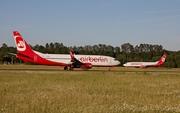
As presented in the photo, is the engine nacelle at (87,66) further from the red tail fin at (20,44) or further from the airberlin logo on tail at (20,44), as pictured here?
the airberlin logo on tail at (20,44)

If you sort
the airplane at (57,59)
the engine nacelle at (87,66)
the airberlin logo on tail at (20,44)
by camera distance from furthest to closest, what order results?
the engine nacelle at (87,66), the airplane at (57,59), the airberlin logo on tail at (20,44)

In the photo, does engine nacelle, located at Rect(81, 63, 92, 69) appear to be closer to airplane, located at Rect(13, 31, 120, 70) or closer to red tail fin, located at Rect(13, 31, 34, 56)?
airplane, located at Rect(13, 31, 120, 70)

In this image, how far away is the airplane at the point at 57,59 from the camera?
54269mm

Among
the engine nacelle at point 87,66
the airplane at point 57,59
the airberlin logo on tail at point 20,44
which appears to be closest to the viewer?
the airberlin logo on tail at point 20,44

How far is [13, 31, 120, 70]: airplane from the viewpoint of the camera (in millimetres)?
54269

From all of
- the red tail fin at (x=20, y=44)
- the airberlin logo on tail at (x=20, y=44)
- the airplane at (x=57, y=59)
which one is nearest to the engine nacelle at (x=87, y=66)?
the airplane at (x=57, y=59)

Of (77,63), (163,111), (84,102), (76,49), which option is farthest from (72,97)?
(76,49)

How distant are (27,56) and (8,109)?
149 feet

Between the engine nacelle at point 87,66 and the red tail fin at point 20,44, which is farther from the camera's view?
the engine nacelle at point 87,66

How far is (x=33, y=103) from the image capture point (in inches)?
447

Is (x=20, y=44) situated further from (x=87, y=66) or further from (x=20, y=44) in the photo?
(x=87, y=66)

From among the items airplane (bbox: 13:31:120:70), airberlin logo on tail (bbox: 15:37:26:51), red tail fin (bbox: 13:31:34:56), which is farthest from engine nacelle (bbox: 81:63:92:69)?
airberlin logo on tail (bbox: 15:37:26:51)

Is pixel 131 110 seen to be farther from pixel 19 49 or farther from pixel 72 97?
pixel 19 49

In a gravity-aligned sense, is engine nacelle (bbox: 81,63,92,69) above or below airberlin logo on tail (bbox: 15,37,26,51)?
below
